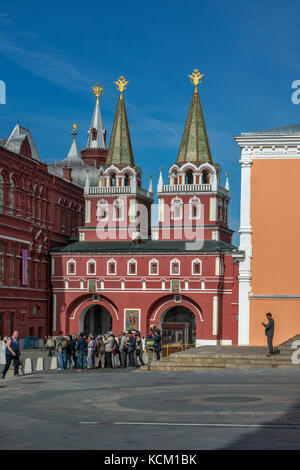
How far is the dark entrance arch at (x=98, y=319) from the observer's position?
217ft

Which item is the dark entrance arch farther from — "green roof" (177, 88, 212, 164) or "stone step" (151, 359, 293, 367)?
"stone step" (151, 359, 293, 367)

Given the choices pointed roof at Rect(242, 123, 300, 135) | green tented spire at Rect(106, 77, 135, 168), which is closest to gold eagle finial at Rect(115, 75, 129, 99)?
green tented spire at Rect(106, 77, 135, 168)

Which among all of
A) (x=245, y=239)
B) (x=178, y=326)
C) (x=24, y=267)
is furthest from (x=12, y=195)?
(x=245, y=239)

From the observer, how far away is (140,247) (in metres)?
62.2

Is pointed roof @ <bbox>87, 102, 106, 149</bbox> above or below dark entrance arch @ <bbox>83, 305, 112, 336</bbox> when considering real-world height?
above

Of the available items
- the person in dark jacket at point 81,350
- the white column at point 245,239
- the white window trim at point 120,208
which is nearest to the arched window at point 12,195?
the white window trim at point 120,208

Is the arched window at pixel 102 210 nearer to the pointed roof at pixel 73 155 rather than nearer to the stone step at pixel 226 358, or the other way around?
the pointed roof at pixel 73 155

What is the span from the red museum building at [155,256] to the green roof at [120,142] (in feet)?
0.28

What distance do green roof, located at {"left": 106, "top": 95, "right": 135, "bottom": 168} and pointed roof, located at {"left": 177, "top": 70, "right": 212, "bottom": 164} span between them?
463cm

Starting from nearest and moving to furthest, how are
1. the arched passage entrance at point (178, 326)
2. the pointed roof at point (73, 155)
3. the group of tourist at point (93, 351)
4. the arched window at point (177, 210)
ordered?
the group of tourist at point (93, 351) < the arched passage entrance at point (178, 326) < the arched window at point (177, 210) < the pointed roof at point (73, 155)

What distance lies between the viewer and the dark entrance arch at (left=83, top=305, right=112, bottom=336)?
66.2 m

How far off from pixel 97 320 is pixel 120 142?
49.4ft

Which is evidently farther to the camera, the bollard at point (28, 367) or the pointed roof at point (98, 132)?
the pointed roof at point (98, 132)

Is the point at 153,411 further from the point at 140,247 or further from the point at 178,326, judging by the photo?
the point at 140,247
